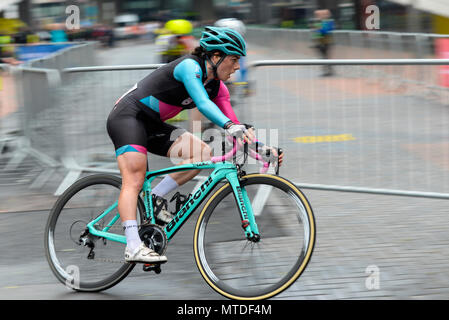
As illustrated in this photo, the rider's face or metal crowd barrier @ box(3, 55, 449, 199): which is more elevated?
the rider's face

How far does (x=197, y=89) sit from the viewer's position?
173 inches

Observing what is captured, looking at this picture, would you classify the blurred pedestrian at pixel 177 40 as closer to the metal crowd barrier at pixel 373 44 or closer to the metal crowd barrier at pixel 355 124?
the metal crowd barrier at pixel 355 124

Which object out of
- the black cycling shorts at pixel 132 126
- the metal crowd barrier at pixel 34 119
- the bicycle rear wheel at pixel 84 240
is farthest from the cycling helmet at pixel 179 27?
the bicycle rear wheel at pixel 84 240

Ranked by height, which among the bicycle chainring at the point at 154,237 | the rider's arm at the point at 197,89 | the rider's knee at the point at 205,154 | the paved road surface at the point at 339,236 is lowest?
the paved road surface at the point at 339,236

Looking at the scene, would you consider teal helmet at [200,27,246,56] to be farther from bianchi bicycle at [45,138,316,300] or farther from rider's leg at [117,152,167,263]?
rider's leg at [117,152,167,263]

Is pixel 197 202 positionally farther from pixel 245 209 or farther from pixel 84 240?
pixel 84 240

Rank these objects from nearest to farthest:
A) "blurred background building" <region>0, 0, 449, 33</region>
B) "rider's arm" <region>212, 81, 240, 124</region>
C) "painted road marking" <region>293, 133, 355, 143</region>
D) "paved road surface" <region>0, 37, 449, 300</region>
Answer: "paved road surface" <region>0, 37, 449, 300</region>
"rider's arm" <region>212, 81, 240, 124</region>
"painted road marking" <region>293, 133, 355, 143</region>
"blurred background building" <region>0, 0, 449, 33</region>

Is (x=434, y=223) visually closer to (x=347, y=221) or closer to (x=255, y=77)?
(x=347, y=221)

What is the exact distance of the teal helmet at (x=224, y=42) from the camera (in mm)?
4445

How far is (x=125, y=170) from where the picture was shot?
4629 millimetres

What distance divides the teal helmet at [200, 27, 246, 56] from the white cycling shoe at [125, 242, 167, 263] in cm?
138

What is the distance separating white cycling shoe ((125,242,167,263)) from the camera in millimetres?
4516

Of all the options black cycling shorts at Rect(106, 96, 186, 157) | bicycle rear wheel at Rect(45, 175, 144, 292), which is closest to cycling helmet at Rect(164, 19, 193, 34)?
black cycling shorts at Rect(106, 96, 186, 157)
